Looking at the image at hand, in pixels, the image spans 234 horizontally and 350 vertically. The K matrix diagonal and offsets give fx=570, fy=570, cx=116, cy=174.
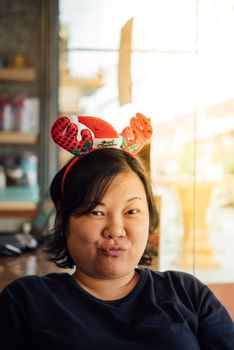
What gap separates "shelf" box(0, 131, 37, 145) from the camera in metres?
3.21

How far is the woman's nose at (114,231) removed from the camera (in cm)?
91

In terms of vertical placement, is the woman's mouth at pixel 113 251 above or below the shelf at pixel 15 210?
above

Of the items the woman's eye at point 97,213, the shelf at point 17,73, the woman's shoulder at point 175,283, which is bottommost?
the woman's shoulder at point 175,283

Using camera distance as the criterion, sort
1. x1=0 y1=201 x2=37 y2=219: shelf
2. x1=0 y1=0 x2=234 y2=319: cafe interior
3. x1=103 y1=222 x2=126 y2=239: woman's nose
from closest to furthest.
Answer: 1. x1=103 y1=222 x2=126 y2=239: woman's nose
2. x1=0 y1=0 x2=234 y2=319: cafe interior
3. x1=0 y1=201 x2=37 y2=219: shelf

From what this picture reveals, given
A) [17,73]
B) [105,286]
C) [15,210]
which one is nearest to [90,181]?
[105,286]

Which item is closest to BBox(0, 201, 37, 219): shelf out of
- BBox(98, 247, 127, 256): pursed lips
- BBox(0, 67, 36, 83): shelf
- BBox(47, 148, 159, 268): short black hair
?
BBox(0, 67, 36, 83): shelf

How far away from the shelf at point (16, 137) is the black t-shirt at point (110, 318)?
229 centimetres

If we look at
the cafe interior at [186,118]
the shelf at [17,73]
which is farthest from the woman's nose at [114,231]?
the shelf at [17,73]

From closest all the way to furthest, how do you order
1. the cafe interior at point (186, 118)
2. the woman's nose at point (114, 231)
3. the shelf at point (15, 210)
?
the woman's nose at point (114, 231) < the cafe interior at point (186, 118) < the shelf at point (15, 210)

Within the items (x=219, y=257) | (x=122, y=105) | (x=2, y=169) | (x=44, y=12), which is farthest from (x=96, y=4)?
(x=219, y=257)

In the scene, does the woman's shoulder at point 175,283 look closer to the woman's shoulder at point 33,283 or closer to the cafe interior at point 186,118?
the woman's shoulder at point 33,283

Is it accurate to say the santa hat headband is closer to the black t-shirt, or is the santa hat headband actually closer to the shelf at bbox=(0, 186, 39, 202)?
the black t-shirt

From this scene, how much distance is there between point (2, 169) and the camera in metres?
3.25

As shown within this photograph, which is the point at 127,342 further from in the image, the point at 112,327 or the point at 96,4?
the point at 96,4
